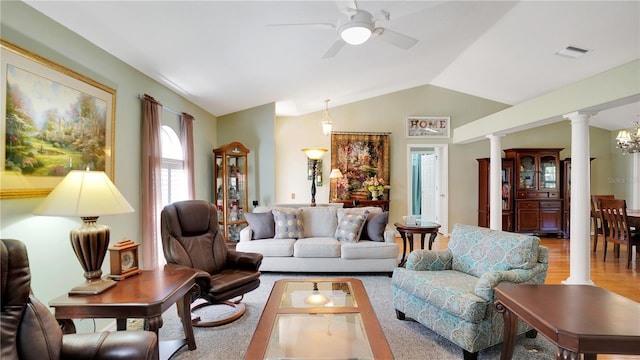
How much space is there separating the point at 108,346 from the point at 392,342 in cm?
196

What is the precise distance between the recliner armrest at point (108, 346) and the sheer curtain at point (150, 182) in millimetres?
1800

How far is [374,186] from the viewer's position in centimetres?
650

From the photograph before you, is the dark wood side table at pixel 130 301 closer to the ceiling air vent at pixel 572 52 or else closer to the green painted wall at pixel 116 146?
the green painted wall at pixel 116 146

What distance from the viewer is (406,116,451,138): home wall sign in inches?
265

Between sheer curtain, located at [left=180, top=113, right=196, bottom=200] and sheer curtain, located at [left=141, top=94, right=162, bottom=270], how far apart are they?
919mm

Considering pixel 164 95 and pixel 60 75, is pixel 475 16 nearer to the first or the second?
pixel 164 95

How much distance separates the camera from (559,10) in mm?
3277

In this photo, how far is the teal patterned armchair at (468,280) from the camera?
206 cm

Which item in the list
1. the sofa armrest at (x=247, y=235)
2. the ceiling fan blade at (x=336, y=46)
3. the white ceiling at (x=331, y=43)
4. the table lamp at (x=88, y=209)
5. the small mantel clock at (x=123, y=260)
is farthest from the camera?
the sofa armrest at (x=247, y=235)

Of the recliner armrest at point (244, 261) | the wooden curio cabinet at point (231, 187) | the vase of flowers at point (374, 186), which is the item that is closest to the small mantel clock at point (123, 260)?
the recliner armrest at point (244, 261)

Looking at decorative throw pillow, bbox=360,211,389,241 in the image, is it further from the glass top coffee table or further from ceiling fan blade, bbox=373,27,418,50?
ceiling fan blade, bbox=373,27,418,50

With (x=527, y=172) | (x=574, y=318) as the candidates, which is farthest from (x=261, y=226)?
(x=527, y=172)

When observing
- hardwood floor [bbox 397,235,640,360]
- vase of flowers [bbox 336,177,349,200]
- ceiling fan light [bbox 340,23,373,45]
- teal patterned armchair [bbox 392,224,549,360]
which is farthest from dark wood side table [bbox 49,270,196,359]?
vase of flowers [bbox 336,177,349,200]

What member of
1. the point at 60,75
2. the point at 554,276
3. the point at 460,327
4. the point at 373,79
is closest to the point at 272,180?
the point at 373,79
